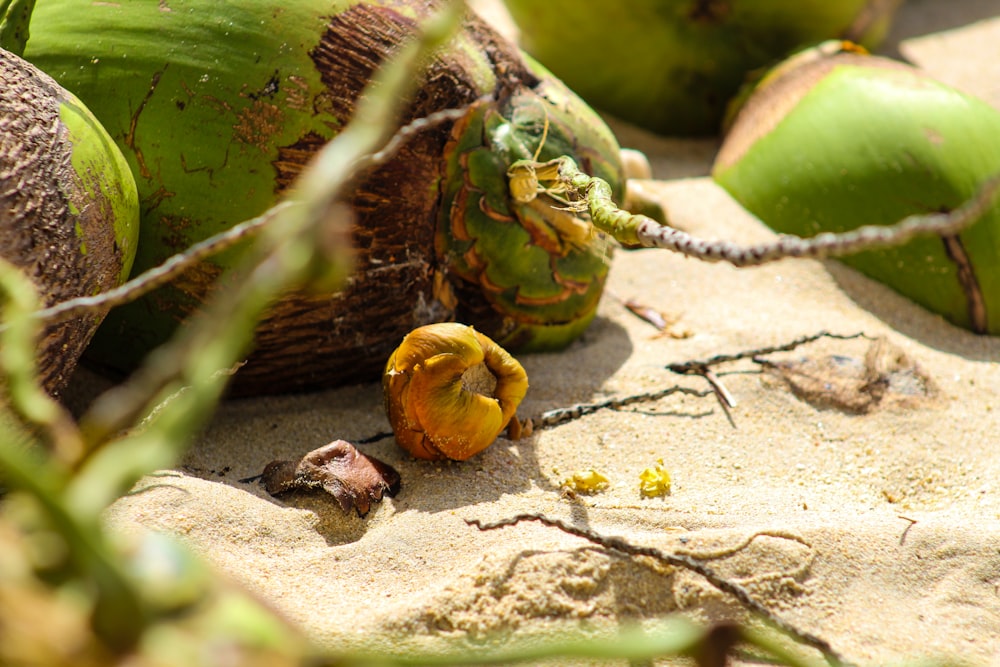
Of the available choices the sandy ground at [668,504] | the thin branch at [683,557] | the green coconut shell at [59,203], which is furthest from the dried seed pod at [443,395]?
the green coconut shell at [59,203]

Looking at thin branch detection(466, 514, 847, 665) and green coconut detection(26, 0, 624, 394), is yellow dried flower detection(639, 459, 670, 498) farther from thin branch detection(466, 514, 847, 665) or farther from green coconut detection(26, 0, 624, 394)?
green coconut detection(26, 0, 624, 394)

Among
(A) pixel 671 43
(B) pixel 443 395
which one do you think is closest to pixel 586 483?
(B) pixel 443 395

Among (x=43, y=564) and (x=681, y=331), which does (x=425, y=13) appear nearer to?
(x=681, y=331)

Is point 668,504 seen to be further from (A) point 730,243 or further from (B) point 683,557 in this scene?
(A) point 730,243

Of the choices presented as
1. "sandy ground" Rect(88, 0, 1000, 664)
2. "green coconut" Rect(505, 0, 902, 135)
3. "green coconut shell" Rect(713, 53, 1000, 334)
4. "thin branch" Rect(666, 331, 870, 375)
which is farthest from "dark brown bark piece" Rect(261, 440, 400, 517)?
"green coconut" Rect(505, 0, 902, 135)

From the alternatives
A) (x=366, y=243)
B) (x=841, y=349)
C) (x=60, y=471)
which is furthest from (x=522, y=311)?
(x=60, y=471)
